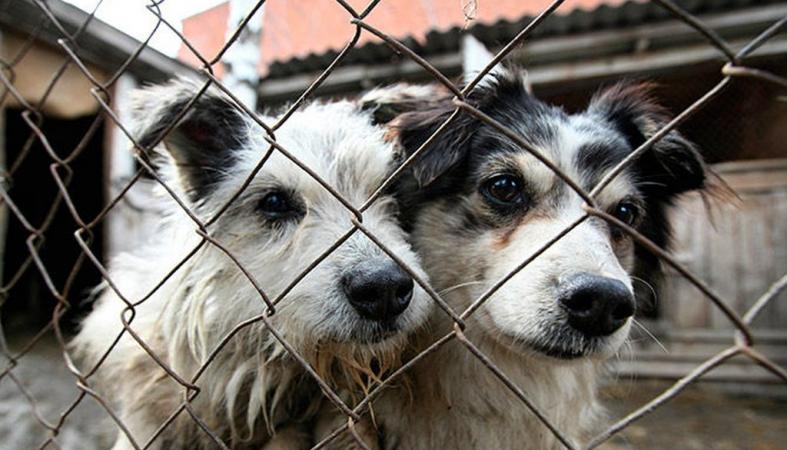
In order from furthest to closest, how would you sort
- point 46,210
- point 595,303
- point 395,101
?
point 46,210 → point 395,101 → point 595,303

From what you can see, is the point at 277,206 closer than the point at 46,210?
Yes

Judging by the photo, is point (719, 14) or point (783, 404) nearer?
point (719, 14)

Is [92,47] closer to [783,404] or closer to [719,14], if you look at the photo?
[719,14]

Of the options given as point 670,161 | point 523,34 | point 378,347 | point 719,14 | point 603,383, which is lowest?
point 378,347

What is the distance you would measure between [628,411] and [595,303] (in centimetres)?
474

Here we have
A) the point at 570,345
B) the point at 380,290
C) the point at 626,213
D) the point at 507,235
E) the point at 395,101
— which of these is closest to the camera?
the point at 570,345

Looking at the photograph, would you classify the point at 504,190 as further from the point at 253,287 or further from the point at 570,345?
the point at 253,287

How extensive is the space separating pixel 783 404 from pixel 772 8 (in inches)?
172

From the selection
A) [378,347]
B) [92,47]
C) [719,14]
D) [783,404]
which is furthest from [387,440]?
[783,404]

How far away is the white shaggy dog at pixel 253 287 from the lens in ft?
5.44

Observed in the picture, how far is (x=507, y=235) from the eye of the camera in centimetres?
177

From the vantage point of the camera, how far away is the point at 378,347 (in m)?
1.64

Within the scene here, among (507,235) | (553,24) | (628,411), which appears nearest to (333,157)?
(507,235)

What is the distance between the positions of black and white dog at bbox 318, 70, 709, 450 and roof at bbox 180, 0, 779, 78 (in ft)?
5.16
